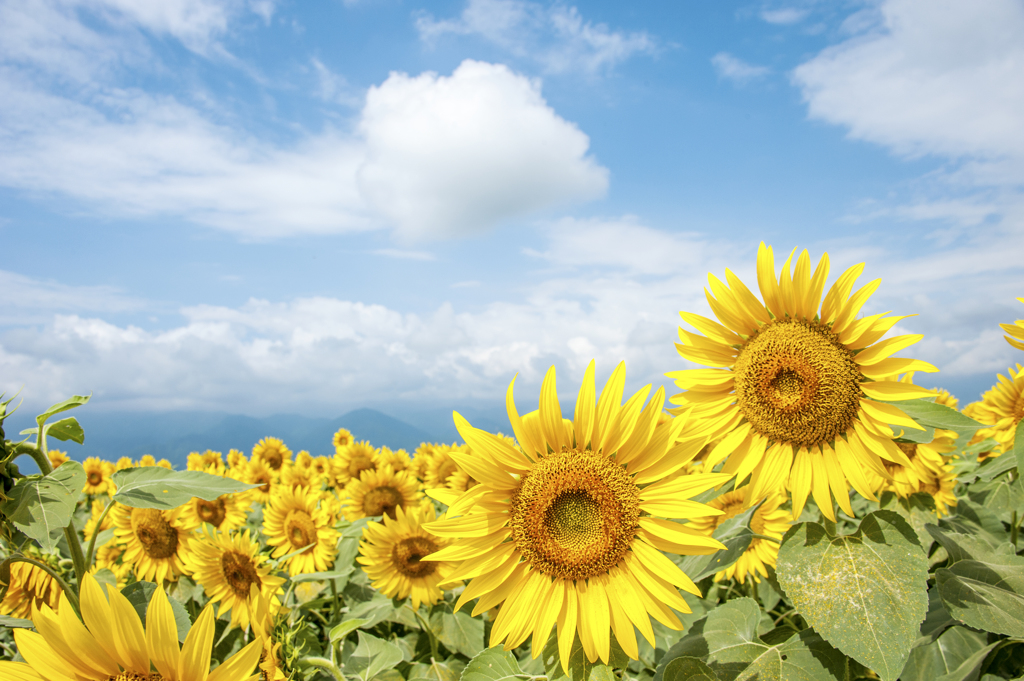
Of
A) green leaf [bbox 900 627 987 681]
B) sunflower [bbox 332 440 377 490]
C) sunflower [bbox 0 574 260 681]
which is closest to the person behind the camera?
sunflower [bbox 0 574 260 681]

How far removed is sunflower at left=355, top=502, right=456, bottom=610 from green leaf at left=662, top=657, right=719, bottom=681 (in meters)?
2.20

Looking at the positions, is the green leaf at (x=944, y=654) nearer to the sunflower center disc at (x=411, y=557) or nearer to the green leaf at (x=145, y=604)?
the sunflower center disc at (x=411, y=557)

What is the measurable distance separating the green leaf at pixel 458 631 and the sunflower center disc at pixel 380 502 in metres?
1.80

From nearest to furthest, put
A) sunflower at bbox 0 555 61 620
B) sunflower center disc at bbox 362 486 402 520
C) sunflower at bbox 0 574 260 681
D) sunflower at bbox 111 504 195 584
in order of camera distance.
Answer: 1. sunflower at bbox 0 574 260 681
2. sunflower at bbox 0 555 61 620
3. sunflower at bbox 111 504 195 584
4. sunflower center disc at bbox 362 486 402 520

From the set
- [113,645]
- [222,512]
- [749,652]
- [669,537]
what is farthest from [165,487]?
[222,512]

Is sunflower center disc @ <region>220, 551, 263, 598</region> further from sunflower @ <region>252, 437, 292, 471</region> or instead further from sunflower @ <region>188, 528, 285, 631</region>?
sunflower @ <region>252, 437, 292, 471</region>

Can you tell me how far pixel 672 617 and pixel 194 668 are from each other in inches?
58.9

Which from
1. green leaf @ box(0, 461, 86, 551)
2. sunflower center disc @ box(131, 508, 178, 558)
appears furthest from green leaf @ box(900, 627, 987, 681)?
sunflower center disc @ box(131, 508, 178, 558)

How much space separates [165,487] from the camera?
221 cm

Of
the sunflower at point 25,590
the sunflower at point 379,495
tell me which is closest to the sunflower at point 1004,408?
the sunflower at point 379,495

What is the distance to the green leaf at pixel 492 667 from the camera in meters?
2.10

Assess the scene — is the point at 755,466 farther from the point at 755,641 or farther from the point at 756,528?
the point at 756,528

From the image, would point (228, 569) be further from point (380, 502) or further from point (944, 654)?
point (944, 654)

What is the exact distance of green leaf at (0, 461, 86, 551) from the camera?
5.51 feet
